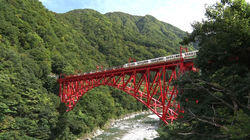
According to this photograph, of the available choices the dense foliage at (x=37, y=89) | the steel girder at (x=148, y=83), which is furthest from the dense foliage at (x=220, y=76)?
the dense foliage at (x=37, y=89)

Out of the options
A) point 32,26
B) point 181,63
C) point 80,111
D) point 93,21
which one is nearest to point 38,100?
point 80,111

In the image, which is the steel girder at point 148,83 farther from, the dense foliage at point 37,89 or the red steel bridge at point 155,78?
the dense foliage at point 37,89

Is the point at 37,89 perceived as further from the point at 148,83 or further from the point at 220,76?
the point at 220,76

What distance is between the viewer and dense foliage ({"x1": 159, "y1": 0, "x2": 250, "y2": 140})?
20.4 ft

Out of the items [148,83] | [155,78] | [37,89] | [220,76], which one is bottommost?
[37,89]

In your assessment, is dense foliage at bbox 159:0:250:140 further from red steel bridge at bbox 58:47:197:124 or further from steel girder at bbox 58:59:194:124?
steel girder at bbox 58:59:194:124

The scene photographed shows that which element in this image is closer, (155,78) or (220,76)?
(220,76)

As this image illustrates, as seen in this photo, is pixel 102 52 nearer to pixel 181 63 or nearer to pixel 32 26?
pixel 32 26

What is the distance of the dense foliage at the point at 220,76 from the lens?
6.21 m

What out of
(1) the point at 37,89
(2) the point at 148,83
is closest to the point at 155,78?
(2) the point at 148,83

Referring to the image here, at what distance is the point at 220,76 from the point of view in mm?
6961

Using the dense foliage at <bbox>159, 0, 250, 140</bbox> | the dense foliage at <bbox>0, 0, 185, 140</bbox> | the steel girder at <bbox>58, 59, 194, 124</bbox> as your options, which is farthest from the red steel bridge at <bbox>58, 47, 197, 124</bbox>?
the dense foliage at <bbox>0, 0, 185, 140</bbox>

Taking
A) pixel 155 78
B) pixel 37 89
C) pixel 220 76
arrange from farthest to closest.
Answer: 1. pixel 37 89
2. pixel 155 78
3. pixel 220 76

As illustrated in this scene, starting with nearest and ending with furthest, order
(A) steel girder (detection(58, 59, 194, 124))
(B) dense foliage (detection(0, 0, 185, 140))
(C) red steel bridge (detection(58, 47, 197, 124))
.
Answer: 1. (C) red steel bridge (detection(58, 47, 197, 124))
2. (A) steel girder (detection(58, 59, 194, 124))
3. (B) dense foliage (detection(0, 0, 185, 140))
